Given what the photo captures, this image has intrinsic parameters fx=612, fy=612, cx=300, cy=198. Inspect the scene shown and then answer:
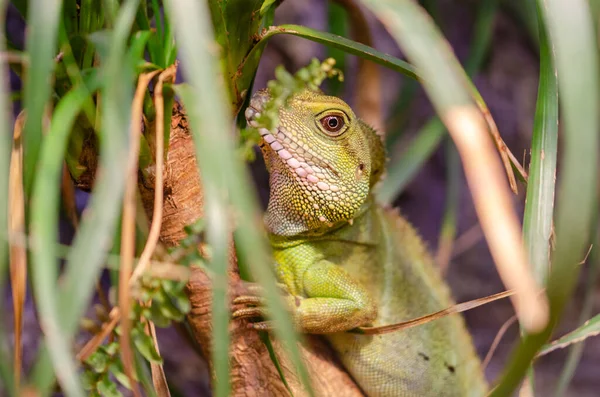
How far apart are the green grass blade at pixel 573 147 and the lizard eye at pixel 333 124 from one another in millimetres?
1186

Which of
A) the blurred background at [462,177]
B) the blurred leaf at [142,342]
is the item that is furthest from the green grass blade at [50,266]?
the blurred background at [462,177]

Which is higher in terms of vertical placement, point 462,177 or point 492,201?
point 492,201

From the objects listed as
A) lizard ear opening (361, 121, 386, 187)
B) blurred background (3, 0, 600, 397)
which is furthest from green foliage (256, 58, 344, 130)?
blurred background (3, 0, 600, 397)

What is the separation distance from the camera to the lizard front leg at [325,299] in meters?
1.95

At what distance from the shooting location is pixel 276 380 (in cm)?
180

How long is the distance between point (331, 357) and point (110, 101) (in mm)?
1446

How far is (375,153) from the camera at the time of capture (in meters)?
2.32

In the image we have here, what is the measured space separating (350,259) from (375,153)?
412mm

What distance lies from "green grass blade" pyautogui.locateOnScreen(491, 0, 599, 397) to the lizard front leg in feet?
3.49

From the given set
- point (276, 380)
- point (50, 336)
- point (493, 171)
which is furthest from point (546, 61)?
point (50, 336)

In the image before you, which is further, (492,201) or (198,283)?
(198,283)

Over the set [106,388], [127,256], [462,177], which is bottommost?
[106,388]

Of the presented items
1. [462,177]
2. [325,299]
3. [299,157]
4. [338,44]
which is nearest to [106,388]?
[325,299]

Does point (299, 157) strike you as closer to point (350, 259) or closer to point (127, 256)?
point (350, 259)
